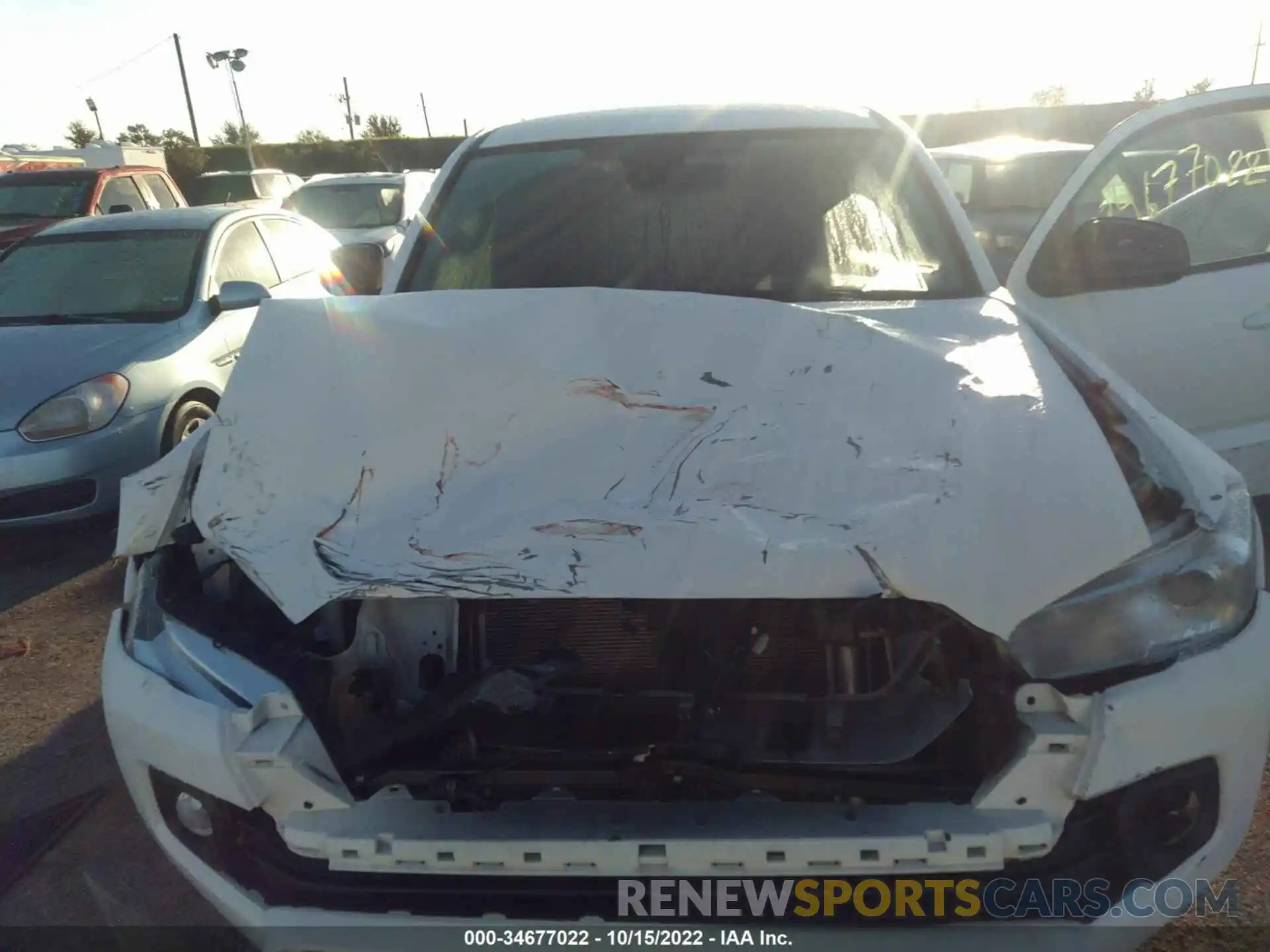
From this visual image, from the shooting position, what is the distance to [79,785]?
2.97 meters

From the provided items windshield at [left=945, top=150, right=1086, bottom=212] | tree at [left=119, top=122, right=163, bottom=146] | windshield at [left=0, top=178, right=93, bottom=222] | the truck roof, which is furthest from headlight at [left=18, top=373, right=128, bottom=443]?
tree at [left=119, top=122, right=163, bottom=146]

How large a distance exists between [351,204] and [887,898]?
12.1 meters

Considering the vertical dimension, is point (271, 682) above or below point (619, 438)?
below

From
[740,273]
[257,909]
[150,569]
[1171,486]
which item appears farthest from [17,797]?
[1171,486]

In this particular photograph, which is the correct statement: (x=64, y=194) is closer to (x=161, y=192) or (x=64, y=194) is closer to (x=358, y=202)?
(x=161, y=192)

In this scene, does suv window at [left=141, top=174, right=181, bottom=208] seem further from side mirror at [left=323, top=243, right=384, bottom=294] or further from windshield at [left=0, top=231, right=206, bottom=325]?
side mirror at [left=323, top=243, right=384, bottom=294]

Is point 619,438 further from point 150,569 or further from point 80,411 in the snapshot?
point 80,411

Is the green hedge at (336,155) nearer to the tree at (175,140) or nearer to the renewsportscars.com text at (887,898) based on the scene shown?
the tree at (175,140)

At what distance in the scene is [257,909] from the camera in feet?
5.70

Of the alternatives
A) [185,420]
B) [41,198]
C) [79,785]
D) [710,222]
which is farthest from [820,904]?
[41,198]

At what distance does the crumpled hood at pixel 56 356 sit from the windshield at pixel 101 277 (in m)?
0.21

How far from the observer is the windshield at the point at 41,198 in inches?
402

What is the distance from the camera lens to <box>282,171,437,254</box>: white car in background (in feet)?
39.6

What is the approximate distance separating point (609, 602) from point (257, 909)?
0.82 meters
